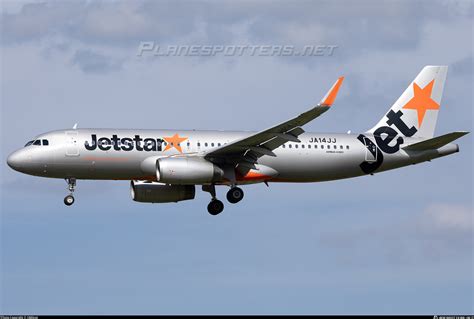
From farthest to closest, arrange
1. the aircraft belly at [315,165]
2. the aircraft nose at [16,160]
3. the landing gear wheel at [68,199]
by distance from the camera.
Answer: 1. the aircraft belly at [315,165]
2. the landing gear wheel at [68,199]
3. the aircraft nose at [16,160]

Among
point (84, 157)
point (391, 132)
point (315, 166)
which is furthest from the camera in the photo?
point (391, 132)

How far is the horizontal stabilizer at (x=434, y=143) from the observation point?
5806 cm

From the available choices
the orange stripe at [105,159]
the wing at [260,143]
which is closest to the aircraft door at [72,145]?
the orange stripe at [105,159]

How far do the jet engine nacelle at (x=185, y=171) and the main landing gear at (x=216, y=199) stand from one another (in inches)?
70.2

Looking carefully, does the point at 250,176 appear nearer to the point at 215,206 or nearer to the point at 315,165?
the point at 215,206

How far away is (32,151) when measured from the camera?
184ft

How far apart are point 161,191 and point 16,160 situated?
799cm

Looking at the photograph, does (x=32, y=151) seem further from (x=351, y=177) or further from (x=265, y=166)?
(x=351, y=177)

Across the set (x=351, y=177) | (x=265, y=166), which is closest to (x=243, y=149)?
(x=265, y=166)

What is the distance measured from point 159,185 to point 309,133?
324 inches

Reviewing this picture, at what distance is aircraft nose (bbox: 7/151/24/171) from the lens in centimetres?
5609

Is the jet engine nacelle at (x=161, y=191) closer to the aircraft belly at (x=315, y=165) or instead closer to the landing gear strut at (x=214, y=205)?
the landing gear strut at (x=214, y=205)

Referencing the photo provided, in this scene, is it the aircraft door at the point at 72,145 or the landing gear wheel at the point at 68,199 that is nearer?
the aircraft door at the point at 72,145

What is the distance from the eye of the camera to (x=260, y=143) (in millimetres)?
56281
